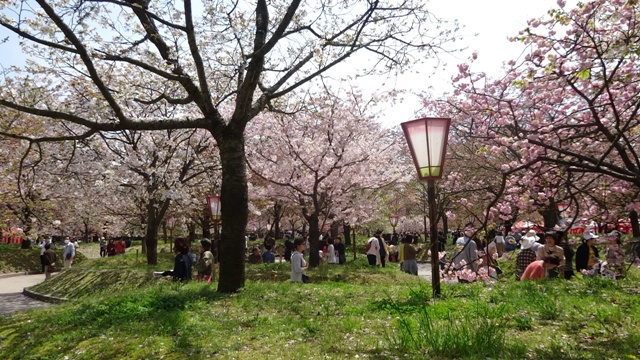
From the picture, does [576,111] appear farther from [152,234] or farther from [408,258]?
[152,234]

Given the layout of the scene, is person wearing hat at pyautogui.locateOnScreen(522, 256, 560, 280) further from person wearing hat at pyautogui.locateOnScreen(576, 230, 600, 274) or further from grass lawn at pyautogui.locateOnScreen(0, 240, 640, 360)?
person wearing hat at pyautogui.locateOnScreen(576, 230, 600, 274)

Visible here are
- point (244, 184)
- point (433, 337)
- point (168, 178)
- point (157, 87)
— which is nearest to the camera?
point (433, 337)

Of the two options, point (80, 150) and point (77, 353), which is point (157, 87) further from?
point (77, 353)

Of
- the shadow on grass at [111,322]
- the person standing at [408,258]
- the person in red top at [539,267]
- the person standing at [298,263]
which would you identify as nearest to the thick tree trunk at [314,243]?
the person standing at [408,258]

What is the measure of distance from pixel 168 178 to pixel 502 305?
544 inches

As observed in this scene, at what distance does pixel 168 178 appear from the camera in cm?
1656

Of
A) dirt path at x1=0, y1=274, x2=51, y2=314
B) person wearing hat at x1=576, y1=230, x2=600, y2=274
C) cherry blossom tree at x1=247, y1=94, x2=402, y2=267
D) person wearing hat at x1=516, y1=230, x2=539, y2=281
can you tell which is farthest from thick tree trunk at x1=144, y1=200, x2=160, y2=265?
person wearing hat at x1=576, y1=230, x2=600, y2=274

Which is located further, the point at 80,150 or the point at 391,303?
the point at 80,150

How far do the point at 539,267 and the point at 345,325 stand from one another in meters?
4.56

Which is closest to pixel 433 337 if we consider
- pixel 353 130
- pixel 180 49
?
pixel 180 49

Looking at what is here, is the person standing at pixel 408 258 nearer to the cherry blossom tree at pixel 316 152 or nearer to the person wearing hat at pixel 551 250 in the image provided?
the cherry blossom tree at pixel 316 152

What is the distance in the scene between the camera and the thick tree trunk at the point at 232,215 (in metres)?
7.64

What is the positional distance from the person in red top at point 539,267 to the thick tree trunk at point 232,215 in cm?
522

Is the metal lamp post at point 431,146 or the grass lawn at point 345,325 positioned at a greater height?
the metal lamp post at point 431,146
